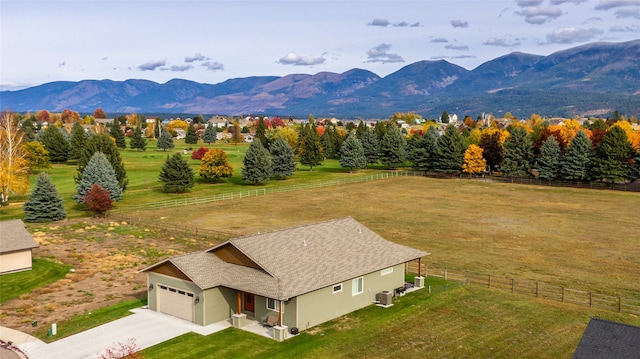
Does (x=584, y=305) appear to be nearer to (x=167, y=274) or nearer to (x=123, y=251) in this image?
(x=167, y=274)

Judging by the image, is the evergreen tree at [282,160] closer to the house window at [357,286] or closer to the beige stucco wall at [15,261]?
the beige stucco wall at [15,261]

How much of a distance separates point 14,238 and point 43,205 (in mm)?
19934

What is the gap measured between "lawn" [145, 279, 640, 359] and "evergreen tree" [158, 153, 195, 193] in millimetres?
54137

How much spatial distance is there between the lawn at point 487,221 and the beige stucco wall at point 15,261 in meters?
20.2

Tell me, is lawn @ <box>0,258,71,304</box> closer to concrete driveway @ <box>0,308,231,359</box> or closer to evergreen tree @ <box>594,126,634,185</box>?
concrete driveway @ <box>0,308,231,359</box>

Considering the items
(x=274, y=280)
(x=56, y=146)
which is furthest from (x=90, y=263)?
(x=56, y=146)

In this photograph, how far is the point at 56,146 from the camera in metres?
117

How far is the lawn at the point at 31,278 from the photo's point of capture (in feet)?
121

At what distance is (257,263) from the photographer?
3097cm

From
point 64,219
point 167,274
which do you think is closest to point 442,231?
point 167,274

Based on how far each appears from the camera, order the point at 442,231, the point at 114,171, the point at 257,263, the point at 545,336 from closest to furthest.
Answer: the point at 545,336 < the point at 257,263 < the point at 442,231 < the point at 114,171

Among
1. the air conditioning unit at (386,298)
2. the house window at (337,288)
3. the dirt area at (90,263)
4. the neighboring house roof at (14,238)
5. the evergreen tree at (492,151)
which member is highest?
the evergreen tree at (492,151)

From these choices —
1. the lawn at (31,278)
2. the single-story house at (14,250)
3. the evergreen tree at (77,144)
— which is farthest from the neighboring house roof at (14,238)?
the evergreen tree at (77,144)

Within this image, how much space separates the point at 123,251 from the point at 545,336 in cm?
3337
